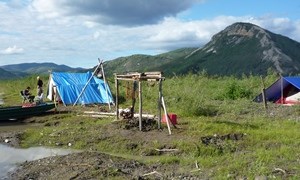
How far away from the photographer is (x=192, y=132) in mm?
15555

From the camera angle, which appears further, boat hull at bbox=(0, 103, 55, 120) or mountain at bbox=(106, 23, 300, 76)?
mountain at bbox=(106, 23, 300, 76)

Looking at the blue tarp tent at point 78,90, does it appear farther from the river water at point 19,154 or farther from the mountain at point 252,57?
the mountain at point 252,57

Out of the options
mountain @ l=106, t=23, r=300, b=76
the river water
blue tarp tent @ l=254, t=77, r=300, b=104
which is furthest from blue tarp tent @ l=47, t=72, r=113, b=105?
mountain @ l=106, t=23, r=300, b=76

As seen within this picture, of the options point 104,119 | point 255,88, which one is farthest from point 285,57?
point 104,119

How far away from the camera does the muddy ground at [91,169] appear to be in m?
10.2

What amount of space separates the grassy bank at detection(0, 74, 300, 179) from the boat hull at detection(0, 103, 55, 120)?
3.27 ft

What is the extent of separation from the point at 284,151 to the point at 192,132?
4529 millimetres

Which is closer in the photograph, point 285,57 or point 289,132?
point 289,132

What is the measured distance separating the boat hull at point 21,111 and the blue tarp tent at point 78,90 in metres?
3.43

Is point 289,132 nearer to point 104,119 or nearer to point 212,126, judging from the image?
point 212,126

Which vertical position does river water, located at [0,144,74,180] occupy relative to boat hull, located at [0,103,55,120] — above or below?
below

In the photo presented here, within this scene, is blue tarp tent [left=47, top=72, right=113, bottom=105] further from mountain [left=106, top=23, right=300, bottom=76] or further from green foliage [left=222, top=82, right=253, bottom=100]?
mountain [left=106, top=23, right=300, bottom=76]

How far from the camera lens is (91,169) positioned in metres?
10.6

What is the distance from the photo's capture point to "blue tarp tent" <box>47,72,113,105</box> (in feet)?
95.5
